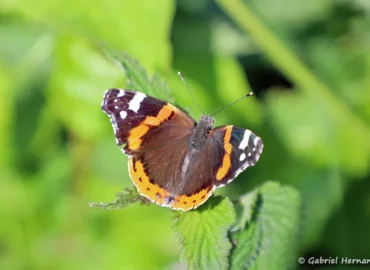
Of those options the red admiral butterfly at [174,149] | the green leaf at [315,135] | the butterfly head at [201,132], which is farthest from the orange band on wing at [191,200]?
the green leaf at [315,135]

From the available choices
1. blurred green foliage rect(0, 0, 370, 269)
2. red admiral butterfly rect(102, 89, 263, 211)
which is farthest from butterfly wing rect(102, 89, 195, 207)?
blurred green foliage rect(0, 0, 370, 269)

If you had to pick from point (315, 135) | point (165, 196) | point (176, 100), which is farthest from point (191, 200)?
point (315, 135)

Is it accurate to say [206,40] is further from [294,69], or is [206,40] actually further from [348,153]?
[348,153]

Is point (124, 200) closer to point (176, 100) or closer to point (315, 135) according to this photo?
point (176, 100)

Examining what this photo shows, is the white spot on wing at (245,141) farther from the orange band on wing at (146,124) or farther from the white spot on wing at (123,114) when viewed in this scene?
the white spot on wing at (123,114)

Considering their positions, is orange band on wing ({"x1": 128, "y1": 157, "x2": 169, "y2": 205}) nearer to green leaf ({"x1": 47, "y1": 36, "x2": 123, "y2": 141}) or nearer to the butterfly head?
the butterfly head

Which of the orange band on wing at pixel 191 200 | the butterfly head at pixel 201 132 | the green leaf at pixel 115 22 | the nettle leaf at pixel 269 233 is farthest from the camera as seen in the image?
the green leaf at pixel 115 22

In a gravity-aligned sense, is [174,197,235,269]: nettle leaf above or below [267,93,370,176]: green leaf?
above

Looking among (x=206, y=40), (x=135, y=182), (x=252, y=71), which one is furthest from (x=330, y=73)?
(x=135, y=182)
